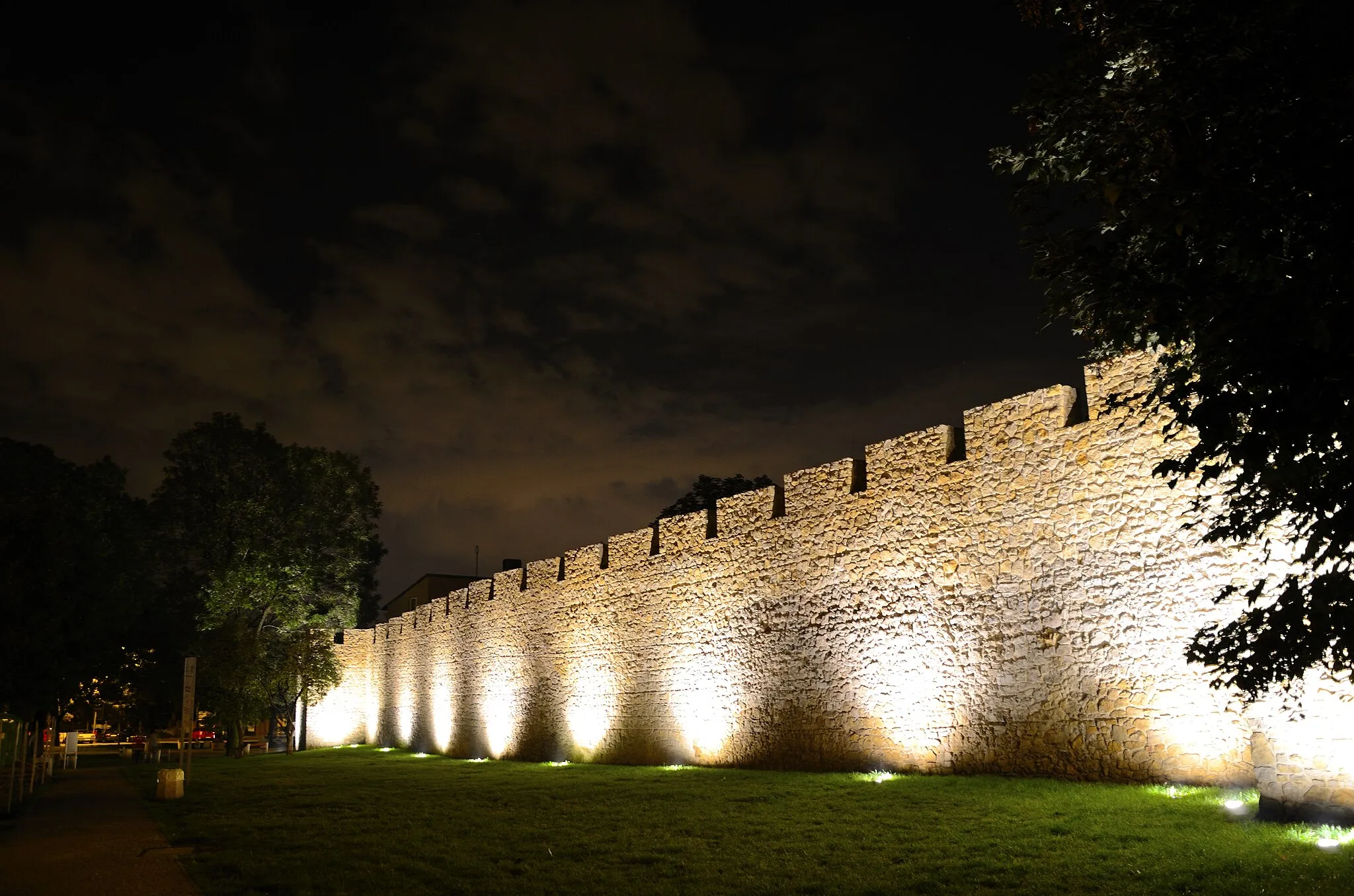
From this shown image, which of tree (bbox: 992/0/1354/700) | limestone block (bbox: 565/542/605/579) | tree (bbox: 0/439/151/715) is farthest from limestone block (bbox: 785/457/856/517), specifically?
tree (bbox: 0/439/151/715)

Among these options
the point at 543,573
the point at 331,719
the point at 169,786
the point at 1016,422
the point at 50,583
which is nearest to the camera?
the point at 1016,422

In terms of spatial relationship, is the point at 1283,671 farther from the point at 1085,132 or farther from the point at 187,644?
the point at 187,644

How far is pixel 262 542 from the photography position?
2889 cm

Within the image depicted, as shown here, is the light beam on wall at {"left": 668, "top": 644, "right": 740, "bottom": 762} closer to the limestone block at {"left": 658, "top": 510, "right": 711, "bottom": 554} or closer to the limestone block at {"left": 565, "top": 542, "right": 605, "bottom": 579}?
the limestone block at {"left": 658, "top": 510, "right": 711, "bottom": 554}

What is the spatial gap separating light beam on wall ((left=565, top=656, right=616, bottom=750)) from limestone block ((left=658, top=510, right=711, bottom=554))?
2.86m

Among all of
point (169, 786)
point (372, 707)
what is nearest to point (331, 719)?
point (372, 707)

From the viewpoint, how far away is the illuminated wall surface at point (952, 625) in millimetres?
8367

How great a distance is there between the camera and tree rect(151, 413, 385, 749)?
89.5ft

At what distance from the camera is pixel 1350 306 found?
381cm

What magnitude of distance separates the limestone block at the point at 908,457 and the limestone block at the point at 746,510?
2.03 m

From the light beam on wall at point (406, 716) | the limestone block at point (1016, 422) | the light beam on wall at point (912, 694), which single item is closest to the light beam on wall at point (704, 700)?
the light beam on wall at point (912, 694)

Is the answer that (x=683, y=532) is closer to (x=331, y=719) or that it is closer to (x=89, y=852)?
(x=89, y=852)

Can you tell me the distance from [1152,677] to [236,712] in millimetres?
24605

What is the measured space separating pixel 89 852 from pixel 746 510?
9433mm
